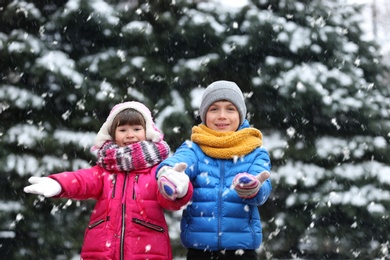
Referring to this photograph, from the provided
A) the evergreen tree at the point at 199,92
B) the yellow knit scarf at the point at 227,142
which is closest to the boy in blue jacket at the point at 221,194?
the yellow knit scarf at the point at 227,142

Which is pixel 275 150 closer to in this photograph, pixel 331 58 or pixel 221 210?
pixel 331 58

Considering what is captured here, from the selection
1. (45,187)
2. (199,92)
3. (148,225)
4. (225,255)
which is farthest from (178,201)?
(199,92)

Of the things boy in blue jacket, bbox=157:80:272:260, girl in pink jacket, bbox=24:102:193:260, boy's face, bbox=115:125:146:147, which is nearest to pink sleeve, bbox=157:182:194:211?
girl in pink jacket, bbox=24:102:193:260

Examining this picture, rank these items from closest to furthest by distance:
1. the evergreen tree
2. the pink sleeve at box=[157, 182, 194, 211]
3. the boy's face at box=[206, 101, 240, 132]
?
the pink sleeve at box=[157, 182, 194, 211]
the boy's face at box=[206, 101, 240, 132]
the evergreen tree

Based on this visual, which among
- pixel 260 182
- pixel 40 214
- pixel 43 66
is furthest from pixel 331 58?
pixel 260 182

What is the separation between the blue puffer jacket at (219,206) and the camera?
332cm

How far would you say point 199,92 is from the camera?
6621 millimetres

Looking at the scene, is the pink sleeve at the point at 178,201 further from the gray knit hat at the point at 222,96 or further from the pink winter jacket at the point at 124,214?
the gray knit hat at the point at 222,96

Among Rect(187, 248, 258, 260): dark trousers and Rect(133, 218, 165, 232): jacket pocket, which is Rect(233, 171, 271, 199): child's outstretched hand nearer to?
Rect(187, 248, 258, 260): dark trousers

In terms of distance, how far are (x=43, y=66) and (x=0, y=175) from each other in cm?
123

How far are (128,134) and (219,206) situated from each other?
762mm

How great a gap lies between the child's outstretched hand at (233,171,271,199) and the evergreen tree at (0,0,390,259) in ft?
10.8

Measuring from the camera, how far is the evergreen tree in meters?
6.15

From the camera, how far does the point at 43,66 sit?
20.1 ft
